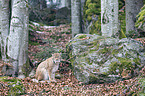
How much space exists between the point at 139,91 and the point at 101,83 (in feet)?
6.59

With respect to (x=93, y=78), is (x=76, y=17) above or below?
above

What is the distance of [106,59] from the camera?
6750 millimetres

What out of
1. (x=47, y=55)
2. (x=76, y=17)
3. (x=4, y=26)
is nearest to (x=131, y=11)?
(x=76, y=17)

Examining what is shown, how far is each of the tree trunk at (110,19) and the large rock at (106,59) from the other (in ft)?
3.29

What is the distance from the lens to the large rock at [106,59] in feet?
20.4

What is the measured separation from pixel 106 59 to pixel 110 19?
2.87 m

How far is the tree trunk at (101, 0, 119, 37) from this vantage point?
8555 millimetres

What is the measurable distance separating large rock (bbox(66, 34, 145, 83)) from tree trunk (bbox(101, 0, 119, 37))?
100cm

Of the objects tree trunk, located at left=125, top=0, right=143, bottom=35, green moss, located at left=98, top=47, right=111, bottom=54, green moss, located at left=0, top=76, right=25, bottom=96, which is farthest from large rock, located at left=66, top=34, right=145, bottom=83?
tree trunk, located at left=125, top=0, right=143, bottom=35

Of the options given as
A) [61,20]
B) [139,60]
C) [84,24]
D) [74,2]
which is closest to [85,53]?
[139,60]

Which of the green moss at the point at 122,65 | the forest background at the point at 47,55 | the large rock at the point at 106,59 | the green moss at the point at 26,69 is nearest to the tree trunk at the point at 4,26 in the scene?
the forest background at the point at 47,55

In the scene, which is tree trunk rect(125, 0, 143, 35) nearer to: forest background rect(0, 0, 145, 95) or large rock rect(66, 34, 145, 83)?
forest background rect(0, 0, 145, 95)

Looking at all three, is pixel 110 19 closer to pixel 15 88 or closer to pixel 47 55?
pixel 47 55

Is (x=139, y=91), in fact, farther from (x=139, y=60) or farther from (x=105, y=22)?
(x=105, y=22)
